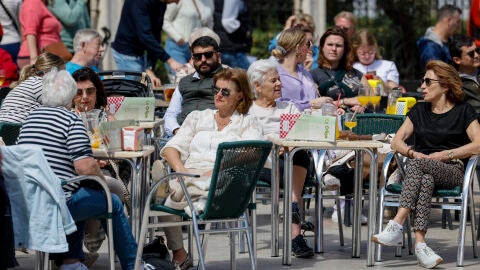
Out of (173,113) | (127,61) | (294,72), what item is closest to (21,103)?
(173,113)

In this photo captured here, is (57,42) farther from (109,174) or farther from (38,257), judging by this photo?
(38,257)

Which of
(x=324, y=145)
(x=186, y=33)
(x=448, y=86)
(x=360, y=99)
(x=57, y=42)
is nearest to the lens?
(x=324, y=145)

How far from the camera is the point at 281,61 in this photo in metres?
10.7

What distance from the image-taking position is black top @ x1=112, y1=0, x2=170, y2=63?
1281cm

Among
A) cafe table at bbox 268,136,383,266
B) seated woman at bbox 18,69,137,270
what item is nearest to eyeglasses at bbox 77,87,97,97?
cafe table at bbox 268,136,383,266

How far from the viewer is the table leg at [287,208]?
8.95 metres

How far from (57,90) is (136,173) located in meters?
0.84

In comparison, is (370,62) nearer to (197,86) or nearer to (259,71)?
(197,86)

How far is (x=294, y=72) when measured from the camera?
421 inches

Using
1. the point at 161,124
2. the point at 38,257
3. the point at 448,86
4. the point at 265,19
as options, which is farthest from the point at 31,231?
the point at 265,19

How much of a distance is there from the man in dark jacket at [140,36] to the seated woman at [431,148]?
3.80 metres

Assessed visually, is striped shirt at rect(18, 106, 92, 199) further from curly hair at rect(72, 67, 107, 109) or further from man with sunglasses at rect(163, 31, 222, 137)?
man with sunglasses at rect(163, 31, 222, 137)

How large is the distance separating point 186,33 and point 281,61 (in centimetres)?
377

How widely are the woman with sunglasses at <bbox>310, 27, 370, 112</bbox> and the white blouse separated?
246 centimetres
